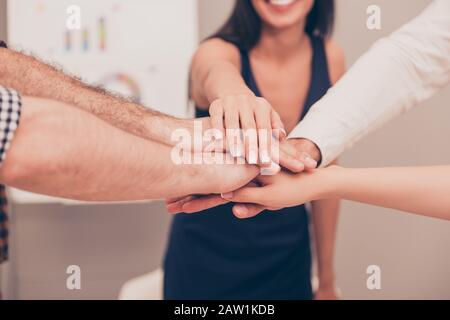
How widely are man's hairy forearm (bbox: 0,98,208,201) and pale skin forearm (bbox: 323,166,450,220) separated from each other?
257 mm

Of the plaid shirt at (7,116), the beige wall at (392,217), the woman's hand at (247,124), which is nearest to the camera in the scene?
the plaid shirt at (7,116)

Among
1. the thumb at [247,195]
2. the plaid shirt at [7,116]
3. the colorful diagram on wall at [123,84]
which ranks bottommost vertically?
the thumb at [247,195]

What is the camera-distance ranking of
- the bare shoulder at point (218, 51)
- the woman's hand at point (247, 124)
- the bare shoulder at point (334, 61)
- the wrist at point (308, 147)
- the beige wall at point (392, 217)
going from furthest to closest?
the beige wall at point (392, 217), the bare shoulder at point (334, 61), the bare shoulder at point (218, 51), the wrist at point (308, 147), the woman's hand at point (247, 124)

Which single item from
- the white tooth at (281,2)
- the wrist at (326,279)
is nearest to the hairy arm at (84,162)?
the white tooth at (281,2)

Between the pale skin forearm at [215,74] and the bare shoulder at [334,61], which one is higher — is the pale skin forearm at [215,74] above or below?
below

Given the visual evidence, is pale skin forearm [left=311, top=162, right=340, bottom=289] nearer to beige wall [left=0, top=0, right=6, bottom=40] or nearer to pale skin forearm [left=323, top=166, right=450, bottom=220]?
pale skin forearm [left=323, top=166, right=450, bottom=220]

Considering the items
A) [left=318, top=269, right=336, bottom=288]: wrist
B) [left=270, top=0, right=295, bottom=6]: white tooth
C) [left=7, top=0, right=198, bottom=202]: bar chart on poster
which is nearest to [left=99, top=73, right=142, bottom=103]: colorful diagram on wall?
[left=7, top=0, right=198, bottom=202]: bar chart on poster

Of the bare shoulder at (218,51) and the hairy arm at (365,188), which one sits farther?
the bare shoulder at (218,51)

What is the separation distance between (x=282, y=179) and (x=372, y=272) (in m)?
1.02

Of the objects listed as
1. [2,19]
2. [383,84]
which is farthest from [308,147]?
[2,19]

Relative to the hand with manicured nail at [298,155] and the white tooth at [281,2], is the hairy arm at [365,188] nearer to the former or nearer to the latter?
the hand with manicured nail at [298,155]

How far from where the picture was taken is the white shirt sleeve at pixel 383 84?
80cm

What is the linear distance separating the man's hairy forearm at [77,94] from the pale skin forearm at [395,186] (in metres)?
0.26

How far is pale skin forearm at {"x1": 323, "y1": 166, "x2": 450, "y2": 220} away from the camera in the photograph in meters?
0.69
